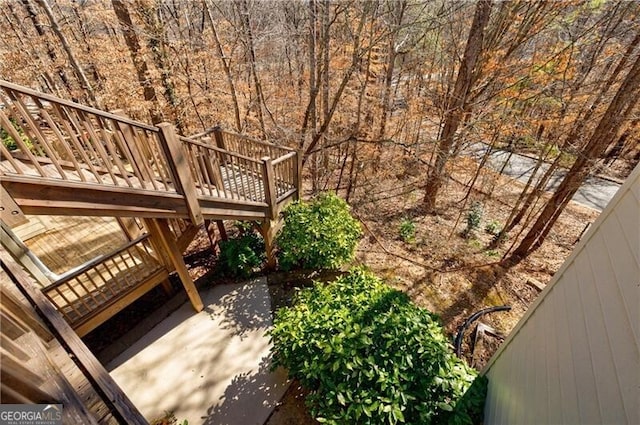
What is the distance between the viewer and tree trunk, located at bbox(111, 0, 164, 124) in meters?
5.56

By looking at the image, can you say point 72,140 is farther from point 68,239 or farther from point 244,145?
point 68,239

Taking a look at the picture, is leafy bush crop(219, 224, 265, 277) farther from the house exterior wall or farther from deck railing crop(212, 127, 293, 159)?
the house exterior wall

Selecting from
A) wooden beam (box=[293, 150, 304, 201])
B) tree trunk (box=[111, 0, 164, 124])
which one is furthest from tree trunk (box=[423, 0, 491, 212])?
tree trunk (box=[111, 0, 164, 124])

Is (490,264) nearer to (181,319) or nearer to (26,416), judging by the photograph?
(181,319)

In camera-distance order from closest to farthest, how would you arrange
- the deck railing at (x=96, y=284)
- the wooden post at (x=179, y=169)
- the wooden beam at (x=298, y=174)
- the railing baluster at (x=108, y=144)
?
the railing baluster at (x=108, y=144), the wooden post at (x=179, y=169), the deck railing at (x=96, y=284), the wooden beam at (x=298, y=174)

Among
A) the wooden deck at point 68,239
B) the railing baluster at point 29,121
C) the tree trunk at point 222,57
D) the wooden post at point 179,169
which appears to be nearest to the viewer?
the railing baluster at point 29,121

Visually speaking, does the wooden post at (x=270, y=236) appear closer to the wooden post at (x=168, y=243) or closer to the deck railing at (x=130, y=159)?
the deck railing at (x=130, y=159)

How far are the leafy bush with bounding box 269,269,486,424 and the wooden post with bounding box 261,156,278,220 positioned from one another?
2.11 m

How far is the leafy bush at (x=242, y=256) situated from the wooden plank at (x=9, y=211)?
11.0 ft

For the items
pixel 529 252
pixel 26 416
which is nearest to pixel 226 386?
pixel 26 416

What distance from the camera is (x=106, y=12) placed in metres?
6.53

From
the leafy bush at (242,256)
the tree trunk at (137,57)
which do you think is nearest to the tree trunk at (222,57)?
the tree trunk at (137,57)

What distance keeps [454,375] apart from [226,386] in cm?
301

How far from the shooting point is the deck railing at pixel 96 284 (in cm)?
345
